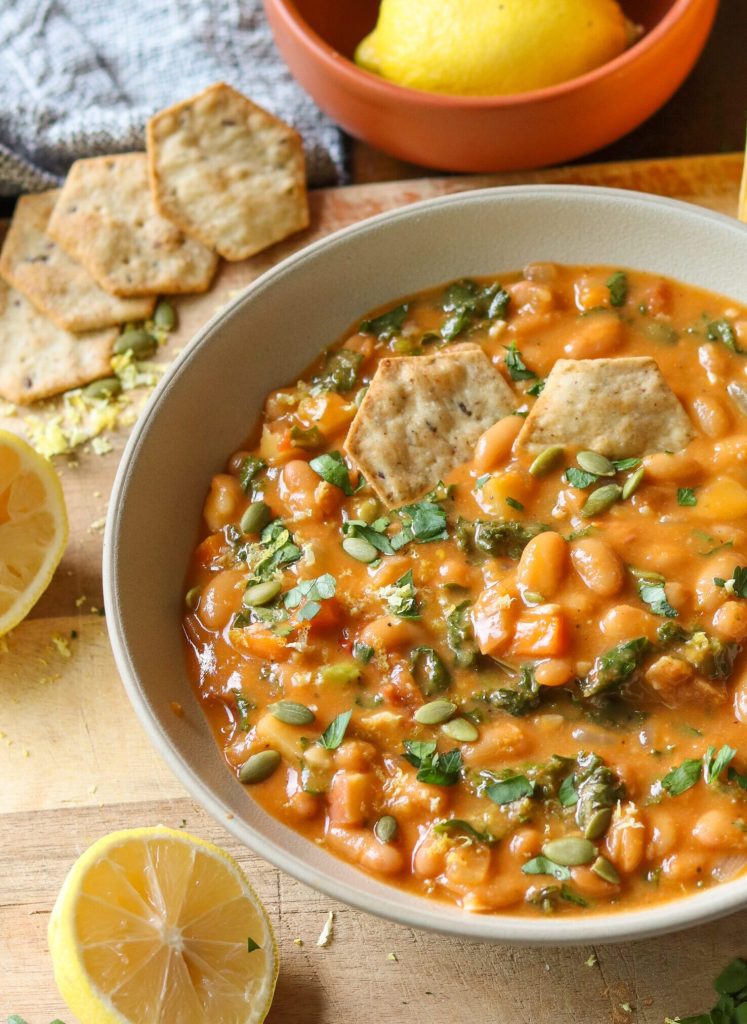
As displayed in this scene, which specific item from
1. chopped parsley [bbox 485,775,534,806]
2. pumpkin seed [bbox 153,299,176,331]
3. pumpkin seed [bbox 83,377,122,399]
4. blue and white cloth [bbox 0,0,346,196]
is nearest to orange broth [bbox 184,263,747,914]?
chopped parsley [bbox 485,775,534,806]

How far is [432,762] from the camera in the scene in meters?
3.92

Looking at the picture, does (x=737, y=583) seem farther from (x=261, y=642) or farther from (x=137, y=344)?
(x=137, y=344)

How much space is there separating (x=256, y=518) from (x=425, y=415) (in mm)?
747

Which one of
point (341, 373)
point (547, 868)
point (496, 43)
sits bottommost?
point (547, 868)

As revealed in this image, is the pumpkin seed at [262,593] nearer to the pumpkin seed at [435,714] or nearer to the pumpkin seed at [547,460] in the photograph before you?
the pumpkin seed at [435,714]

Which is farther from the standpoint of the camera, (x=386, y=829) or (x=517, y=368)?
(x=517, y=368)

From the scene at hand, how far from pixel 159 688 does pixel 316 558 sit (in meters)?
0.72

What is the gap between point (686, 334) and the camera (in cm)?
471

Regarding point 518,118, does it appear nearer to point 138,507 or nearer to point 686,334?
point 686,334

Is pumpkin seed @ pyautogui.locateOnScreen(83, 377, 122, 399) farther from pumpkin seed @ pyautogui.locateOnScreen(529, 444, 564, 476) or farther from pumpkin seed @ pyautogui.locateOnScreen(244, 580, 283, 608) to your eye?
pumpkin seed @ pyautogui.locateOnScreen(529, 444, 564, 476)

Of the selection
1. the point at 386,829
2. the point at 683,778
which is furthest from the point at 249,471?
the point at 683,778

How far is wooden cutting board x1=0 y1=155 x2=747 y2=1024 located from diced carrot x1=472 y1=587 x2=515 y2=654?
41.6 inches

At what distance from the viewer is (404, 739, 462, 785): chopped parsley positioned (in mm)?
3881

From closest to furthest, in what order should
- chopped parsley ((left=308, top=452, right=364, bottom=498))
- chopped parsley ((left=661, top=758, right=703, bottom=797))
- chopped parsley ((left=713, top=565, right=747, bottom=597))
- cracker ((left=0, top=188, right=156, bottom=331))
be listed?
1. chopped parsley ((left=661, top=758, right=703, bottom=797))
2. chopped parsley ((left=713, top=565, right=747, bottom=597))
3. chopped parsley ((left=308, top=452, right=364, bottom=498))
4. cracker ((left=0, top=188, right=156, bottom=331))
